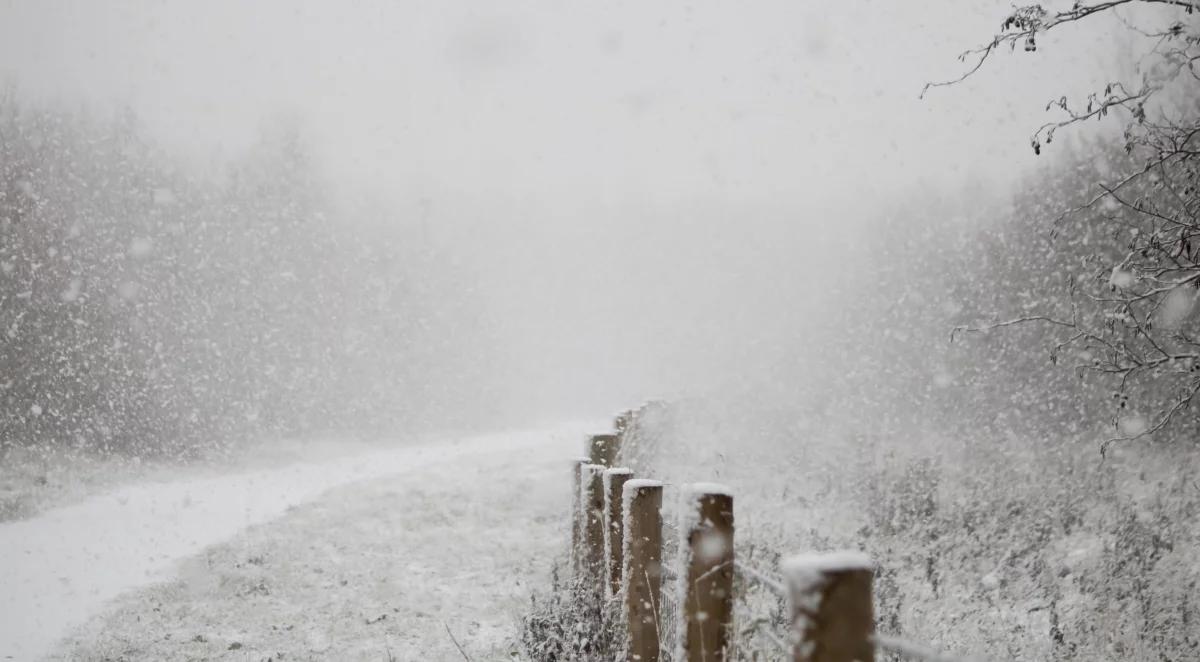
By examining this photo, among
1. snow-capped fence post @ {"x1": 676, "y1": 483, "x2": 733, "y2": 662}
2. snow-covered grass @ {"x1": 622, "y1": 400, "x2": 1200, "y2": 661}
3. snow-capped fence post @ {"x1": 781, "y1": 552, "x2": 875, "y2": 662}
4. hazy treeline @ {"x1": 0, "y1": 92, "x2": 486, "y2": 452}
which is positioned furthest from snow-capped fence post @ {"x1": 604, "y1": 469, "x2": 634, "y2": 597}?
hazy treeline @ {"x1": 0, "y1": 92, "x2": 486, "y2": 452}

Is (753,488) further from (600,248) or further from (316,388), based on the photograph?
(600,248)

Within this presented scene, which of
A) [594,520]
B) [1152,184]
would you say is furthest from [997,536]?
[594,520]

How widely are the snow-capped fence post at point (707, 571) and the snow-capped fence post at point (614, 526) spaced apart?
4.70 ft

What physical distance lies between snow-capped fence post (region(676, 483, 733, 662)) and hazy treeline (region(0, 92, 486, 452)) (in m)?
17.1

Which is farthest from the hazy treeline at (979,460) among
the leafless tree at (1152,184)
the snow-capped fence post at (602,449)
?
the snow-capped fence post at (602,449)

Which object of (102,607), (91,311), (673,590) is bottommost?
(102,607)

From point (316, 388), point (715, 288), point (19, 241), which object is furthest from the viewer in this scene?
point (715, 288)

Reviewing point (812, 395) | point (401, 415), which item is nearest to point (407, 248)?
point (401, 415)

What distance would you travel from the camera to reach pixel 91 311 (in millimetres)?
17375

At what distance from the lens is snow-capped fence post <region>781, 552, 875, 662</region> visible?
1.37 metres

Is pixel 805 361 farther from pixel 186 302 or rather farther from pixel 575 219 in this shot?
pixel 575 219

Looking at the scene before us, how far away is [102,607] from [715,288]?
4207 centimetres

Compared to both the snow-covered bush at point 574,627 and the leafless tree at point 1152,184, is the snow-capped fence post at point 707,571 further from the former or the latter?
the leafless tree at point 1152,184

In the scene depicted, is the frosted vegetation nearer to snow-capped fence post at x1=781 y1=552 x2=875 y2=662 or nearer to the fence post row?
the fence post row
